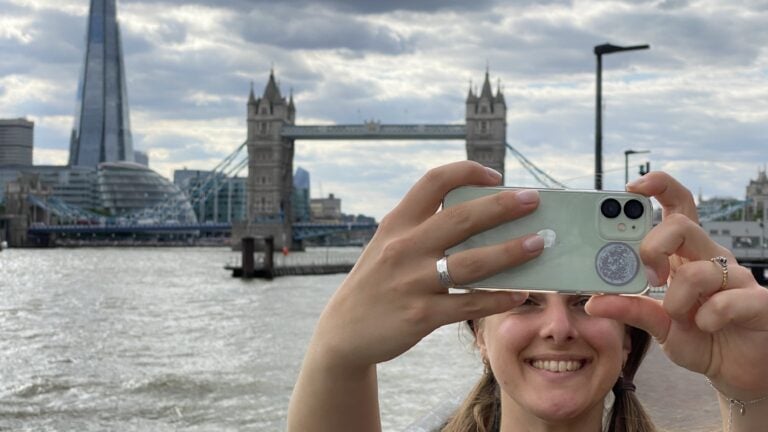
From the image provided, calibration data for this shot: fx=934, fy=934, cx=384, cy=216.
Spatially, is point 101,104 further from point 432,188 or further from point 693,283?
point 693,283

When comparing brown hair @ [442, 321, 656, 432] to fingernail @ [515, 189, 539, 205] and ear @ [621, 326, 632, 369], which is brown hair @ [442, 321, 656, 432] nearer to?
ear @ [621, 326, 632, 369]

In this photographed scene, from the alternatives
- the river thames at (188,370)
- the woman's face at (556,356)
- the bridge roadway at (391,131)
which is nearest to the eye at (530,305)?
the woman's face at (556,356)

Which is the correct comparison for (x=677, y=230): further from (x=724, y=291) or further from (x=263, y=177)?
(x=263, y=177)

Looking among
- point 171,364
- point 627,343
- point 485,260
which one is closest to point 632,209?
point 485,260

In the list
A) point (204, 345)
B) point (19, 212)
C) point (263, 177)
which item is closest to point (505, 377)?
point (204, 345)

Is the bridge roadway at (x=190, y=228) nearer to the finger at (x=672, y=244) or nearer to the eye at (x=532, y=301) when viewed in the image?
the eye at (x=532, y=301)

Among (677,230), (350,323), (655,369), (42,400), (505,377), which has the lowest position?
(42,400)

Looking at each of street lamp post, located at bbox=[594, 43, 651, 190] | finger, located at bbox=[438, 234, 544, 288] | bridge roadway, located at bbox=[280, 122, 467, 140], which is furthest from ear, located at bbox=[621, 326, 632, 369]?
bridge roadway, located at bbox=[280, 122, 467, 140]
